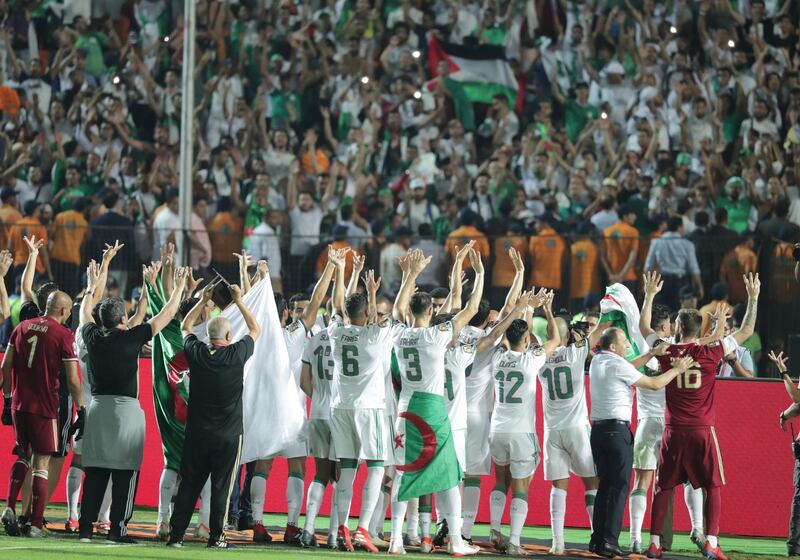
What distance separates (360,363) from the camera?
1233 centimetres

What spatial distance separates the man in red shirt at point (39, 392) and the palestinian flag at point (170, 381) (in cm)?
84

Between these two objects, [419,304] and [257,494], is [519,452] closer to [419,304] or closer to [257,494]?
[419,304]

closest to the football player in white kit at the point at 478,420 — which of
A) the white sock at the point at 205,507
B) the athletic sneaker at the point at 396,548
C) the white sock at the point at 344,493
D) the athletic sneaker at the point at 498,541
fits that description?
the athletic sneaker at the point at 498,541

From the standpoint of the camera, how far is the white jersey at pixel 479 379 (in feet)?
43.2

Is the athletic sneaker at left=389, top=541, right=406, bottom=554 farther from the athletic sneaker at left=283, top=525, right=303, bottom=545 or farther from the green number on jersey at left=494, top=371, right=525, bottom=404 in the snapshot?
the green number on jersey at left=494, top=371, right=525, bottom=404

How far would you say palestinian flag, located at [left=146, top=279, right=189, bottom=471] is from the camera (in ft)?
42.3

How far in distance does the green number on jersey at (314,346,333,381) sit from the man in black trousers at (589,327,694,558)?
2.42 meters

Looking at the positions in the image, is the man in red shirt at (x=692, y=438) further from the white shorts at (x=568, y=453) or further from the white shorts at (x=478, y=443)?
the white shorts at (x=478, y=443)

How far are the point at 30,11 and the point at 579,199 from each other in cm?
1129

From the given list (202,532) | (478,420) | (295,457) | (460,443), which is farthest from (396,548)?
(202,532)

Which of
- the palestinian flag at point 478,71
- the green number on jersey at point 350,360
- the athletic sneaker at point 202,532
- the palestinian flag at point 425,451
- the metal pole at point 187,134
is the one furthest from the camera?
the palestinian flag at point 478,71

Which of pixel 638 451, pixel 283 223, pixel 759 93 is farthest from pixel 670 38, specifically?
pixel 638 451

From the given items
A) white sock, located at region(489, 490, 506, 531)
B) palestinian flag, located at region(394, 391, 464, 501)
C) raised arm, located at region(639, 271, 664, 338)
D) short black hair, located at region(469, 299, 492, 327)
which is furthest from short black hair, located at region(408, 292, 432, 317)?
raised arm, located at region(639, 271, 664, 338)

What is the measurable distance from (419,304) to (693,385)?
2.58 metres
